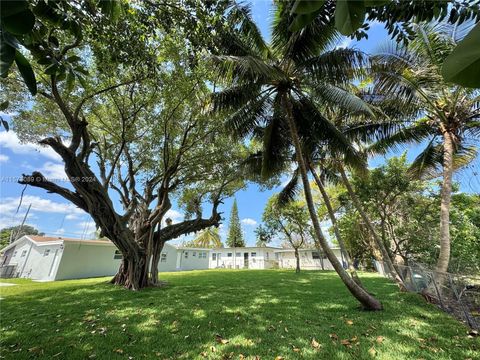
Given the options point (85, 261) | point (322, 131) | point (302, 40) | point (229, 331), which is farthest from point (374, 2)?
point (85, 261)

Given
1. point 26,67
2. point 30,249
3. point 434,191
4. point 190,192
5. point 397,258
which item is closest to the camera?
point 26,67

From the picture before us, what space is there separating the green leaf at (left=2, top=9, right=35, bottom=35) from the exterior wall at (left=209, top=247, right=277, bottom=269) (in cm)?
3324

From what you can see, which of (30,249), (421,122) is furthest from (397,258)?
(30,249)

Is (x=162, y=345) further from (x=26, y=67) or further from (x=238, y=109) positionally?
(x=238, y=109)

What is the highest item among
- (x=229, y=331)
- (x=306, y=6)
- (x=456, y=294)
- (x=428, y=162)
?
(x=428, y=162)

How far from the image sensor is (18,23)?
80 cm

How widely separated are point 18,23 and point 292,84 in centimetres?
713

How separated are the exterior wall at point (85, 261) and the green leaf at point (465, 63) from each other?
21.2m

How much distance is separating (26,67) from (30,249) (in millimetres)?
24842

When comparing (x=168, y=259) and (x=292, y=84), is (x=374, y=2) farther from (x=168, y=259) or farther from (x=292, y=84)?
(x=168, y=259)

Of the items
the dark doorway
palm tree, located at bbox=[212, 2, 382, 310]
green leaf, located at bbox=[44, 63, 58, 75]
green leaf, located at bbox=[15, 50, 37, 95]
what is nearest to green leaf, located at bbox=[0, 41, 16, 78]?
green leaf, located at bbox=[15, 50, 37, 95]

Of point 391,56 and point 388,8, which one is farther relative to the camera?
point 391,56

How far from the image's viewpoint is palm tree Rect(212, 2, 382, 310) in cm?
591

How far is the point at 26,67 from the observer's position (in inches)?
39.8
